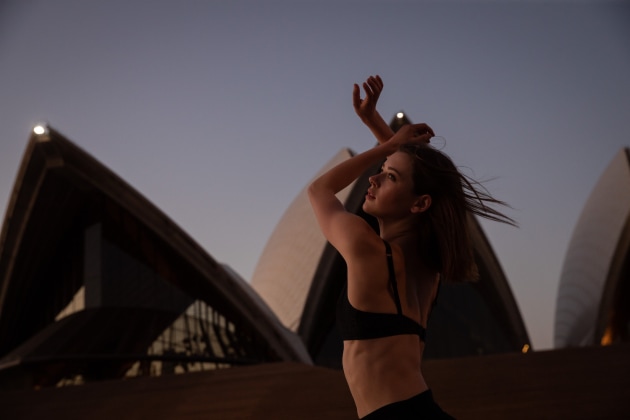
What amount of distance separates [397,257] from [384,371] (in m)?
0.24

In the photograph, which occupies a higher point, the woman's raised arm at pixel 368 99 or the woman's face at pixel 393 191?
the woman's raised arm at pixel 368 99

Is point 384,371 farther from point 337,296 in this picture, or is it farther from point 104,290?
point 337,296

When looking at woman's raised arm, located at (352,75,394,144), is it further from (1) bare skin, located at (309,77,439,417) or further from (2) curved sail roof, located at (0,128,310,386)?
(2) curved sail roof, located at (0,128,310,386)

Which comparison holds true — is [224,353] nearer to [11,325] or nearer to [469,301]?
[11,325]

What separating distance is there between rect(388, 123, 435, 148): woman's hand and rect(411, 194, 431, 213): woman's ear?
155 millimetres

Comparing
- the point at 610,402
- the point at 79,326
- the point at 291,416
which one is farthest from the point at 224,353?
the point at 610,402

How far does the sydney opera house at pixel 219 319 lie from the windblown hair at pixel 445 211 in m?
3.56

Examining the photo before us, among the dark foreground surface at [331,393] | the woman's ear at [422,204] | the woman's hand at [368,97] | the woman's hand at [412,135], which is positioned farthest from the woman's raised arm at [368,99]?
the dark foreground surface at [331,393]

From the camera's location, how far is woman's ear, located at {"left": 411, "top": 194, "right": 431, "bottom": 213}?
1650mm

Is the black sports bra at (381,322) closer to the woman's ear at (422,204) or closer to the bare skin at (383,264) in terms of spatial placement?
the bare skin at (383,264)

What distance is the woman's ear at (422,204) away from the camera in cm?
165

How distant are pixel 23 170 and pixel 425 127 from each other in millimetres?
12952

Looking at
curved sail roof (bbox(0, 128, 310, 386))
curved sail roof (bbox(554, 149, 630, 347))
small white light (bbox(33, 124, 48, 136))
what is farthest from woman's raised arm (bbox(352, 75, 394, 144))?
curved sail roof (bbox(554, 149, 630, 347))

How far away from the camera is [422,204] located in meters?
1.66
